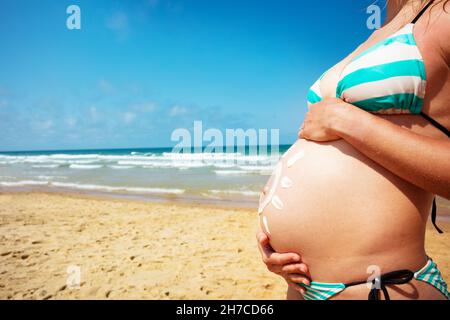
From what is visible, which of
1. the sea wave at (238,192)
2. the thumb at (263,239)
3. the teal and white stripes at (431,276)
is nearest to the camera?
the teal and white stripes at (431,276)

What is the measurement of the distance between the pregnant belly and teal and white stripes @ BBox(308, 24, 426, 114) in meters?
0.18

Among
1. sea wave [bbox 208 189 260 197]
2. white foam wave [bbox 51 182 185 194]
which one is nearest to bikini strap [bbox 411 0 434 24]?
sea wave [bbox 208 189 260 197]

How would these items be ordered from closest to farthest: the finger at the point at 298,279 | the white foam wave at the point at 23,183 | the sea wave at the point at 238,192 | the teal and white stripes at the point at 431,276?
the teal and white stripes at the point at 431,276 < the finger at the point at 298,279 < the sea wave at the point at 238,192 < the white foam wave at the point at 23,183

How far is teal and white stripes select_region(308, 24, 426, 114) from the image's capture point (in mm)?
865

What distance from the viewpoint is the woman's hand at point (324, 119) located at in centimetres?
97

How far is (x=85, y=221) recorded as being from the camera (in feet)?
20.7

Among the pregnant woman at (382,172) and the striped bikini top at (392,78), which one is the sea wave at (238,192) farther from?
the striped bikini top at (392,78)

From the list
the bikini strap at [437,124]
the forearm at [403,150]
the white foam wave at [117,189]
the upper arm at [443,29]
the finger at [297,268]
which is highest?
the upper arm at [443,29]

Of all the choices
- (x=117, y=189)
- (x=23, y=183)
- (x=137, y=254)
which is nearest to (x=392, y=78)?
(x=137, y=254)

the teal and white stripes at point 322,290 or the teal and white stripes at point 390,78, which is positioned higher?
the teal and white stripes at point 390,78

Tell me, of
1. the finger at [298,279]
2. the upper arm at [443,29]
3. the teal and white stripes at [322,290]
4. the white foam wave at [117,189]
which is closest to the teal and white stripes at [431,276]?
the teal and white stripes at [322,290]

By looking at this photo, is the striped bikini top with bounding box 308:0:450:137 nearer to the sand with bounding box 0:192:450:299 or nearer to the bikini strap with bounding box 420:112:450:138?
the bikini strap with bounding box 420:112:450:138
